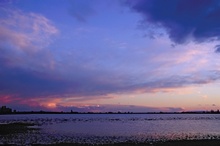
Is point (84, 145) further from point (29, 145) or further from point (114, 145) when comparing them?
point (29, 145)

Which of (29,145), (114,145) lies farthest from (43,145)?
(114,145)

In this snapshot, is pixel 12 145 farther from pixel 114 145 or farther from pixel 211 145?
pixel 211 145

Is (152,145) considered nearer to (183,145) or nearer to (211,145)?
(183,145)

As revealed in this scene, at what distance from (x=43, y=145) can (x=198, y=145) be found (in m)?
19.2

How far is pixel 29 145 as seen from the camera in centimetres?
3575

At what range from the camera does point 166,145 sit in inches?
1382

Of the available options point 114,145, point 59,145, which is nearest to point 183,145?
point 114,145

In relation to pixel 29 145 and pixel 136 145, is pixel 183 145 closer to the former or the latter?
pixel 136 145

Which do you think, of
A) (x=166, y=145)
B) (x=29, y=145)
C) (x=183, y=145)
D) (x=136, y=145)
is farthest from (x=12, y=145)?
(x=183, y=145)

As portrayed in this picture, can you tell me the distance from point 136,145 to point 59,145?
9772 millimetres

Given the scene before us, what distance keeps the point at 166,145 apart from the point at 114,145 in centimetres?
648

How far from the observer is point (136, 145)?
3538 centimetres

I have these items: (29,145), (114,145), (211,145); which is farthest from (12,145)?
(211,145)

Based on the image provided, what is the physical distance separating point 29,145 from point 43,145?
1.84m
